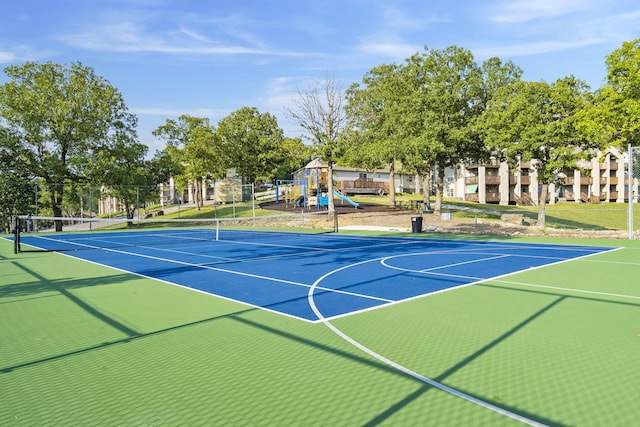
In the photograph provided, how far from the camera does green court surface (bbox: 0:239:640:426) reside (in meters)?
3.85

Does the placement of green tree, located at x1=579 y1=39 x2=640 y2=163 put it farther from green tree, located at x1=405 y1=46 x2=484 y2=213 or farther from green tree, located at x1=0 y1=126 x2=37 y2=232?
green tree, located at x1=0 y1=126 x2=37 y2=232

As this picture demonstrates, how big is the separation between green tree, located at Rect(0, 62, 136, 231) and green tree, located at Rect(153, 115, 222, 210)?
892 centimetres

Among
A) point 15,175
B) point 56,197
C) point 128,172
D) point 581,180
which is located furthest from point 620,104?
point 581,180

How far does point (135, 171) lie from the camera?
1542 inches

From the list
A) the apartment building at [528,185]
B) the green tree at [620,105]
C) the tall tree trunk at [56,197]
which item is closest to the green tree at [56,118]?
the tall tree trunk at [56,197]

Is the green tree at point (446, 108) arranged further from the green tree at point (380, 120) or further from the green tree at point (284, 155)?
the green tree at point (284, 155)

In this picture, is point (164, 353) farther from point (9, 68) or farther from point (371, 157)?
point (9, 68)

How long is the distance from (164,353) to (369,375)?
8.60ft

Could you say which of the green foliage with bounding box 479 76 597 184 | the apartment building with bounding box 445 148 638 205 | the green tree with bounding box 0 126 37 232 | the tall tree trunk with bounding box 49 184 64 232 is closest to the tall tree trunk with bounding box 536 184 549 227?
the green foliage with bounding box 479 76 597 184

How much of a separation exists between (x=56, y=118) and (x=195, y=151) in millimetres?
→ 13873

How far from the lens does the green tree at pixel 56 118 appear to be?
117 ft

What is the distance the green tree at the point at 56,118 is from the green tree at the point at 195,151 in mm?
8925

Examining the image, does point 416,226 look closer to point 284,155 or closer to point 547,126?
point 547,126

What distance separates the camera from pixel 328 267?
1279 centimetres
